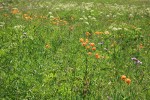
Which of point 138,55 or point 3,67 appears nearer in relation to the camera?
point 3,67

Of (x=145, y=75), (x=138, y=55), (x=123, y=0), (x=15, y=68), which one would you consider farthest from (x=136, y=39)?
(x=123, y=0)

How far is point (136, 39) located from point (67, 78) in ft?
18.9

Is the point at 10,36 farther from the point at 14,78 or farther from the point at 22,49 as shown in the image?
the point at 14,78

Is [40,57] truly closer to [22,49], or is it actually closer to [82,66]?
[22,49]

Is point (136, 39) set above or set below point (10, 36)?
below

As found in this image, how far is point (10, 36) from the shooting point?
8.49m

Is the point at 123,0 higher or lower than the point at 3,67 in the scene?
lower

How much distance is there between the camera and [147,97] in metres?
5.94

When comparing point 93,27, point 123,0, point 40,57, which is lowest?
point 123,0

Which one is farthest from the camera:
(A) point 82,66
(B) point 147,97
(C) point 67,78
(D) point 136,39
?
(D) point 136,39

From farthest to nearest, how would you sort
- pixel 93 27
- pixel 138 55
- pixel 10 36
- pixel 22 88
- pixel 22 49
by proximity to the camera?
1. pixel 93 27
2. pixel 138 55
3. pixel 10 36
4. pixel 22 49
5. pixel 22 88

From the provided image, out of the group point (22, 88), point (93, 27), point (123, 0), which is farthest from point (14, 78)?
point (123, 0)

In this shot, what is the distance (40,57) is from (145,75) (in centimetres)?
305

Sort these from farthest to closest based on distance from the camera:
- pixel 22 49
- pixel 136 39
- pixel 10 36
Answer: pixel 136 39, pixel 10 36, pixel 22 49
